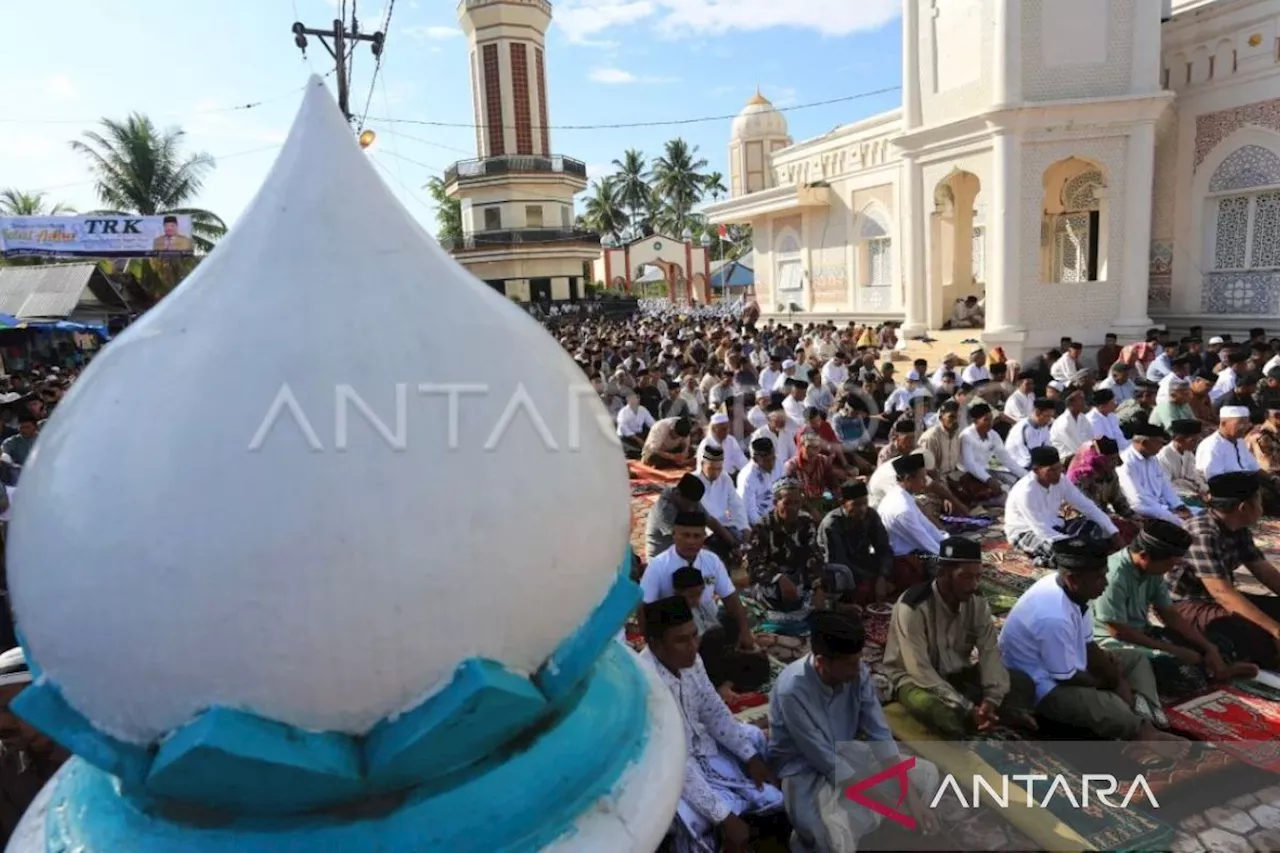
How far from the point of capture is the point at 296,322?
1156 mm

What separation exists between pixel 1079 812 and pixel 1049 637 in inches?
28.4

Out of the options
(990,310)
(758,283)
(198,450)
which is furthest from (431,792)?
(758,283)

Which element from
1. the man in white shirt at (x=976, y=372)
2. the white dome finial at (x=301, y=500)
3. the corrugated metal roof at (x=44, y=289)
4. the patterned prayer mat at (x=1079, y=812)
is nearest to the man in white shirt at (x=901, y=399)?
the man in white shirt at (x=976, y=372)

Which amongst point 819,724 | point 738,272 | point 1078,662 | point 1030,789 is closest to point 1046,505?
point 1078,662

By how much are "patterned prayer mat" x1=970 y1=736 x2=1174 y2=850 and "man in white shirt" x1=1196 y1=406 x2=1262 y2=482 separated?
3.98 metres

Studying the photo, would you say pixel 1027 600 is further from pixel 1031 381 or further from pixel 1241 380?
pixel 1241 380

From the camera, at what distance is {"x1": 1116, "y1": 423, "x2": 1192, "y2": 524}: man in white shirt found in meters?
6.16

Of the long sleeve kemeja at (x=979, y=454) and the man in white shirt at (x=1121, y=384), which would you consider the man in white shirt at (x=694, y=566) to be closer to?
the long sleeve kemeja at (x=979, y=454)

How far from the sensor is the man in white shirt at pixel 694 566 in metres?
4.22

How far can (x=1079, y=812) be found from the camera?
3.29 m

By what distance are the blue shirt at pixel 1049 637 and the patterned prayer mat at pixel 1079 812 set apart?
0.86 feet

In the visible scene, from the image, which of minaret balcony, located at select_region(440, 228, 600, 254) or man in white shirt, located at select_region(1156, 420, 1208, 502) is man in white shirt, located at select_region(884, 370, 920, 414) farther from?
minaret balcony, located at select_region(440, 228, 600, 254)

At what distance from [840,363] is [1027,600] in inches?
364

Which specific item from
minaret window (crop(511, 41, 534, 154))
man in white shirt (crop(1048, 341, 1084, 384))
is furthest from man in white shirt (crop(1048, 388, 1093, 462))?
minaret window (crop(511, 41, 534, 154))
